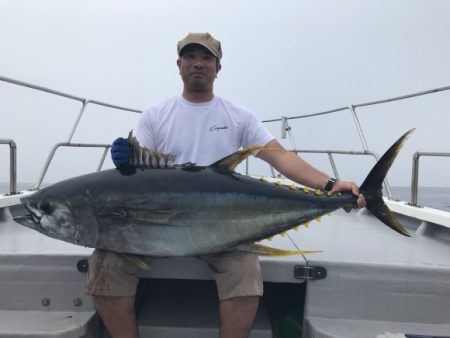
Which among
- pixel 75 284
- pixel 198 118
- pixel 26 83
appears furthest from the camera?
pixel 26 83

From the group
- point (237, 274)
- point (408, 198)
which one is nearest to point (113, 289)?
point (237, 274)

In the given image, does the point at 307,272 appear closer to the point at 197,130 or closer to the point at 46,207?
the point at 197,130

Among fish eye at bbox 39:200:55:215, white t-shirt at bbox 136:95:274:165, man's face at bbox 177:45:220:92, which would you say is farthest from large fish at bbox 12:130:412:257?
man's face at bbox 177:45:220:92

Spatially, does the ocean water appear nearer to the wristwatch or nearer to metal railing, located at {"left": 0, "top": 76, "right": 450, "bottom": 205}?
metal railing, located at {"left": 0, "top": 76, "right": 450, "bottom": 205}

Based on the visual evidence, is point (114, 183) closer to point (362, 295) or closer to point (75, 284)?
point (75, 284)

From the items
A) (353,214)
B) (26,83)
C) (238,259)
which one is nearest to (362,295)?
(238,259)

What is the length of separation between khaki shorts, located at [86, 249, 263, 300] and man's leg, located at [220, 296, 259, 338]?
3 centimetres

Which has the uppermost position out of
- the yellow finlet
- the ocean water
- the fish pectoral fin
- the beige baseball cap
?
the beige baseball cap

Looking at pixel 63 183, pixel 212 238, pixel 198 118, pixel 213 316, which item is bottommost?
pixel 213 316

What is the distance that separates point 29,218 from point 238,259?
3.15 feet

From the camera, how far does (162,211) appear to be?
68.6 inches

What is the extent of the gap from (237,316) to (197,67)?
146cm

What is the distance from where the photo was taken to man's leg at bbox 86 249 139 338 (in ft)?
6.14

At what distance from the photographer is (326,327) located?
75.7 inches
